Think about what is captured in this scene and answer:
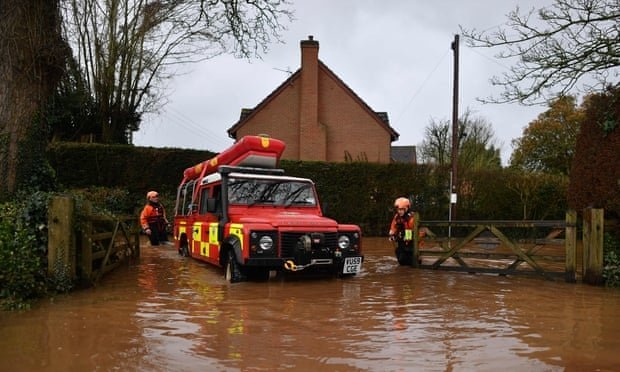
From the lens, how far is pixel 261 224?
836 cm

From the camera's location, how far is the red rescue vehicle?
8.36m

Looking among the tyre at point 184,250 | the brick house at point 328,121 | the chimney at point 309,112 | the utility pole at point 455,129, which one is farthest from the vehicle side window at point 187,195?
the brick house at point 328,121

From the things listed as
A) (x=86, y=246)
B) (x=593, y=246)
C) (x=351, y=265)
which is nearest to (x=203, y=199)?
(x=86, y=246)

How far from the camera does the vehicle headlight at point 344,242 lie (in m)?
8.92

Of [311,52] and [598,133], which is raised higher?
[311,52]

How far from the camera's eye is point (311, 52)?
3077 cm

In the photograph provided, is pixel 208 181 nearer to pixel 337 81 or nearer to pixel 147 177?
pixel 147 177

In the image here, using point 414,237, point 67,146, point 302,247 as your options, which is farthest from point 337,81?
point 302,247

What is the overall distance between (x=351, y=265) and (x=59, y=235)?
4.44 m

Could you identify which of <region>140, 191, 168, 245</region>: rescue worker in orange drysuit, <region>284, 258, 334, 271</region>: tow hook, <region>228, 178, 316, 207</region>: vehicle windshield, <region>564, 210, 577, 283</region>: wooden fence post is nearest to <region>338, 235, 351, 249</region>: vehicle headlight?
<region>284, 258, 334, 271</region>: tow hook

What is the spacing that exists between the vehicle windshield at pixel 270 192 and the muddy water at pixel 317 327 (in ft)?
4.88

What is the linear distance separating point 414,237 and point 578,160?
3.48 metres

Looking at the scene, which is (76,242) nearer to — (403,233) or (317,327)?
(317,327)

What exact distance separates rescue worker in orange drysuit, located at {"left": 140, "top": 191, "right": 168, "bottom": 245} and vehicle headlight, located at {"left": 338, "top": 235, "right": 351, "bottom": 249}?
21.7ft
